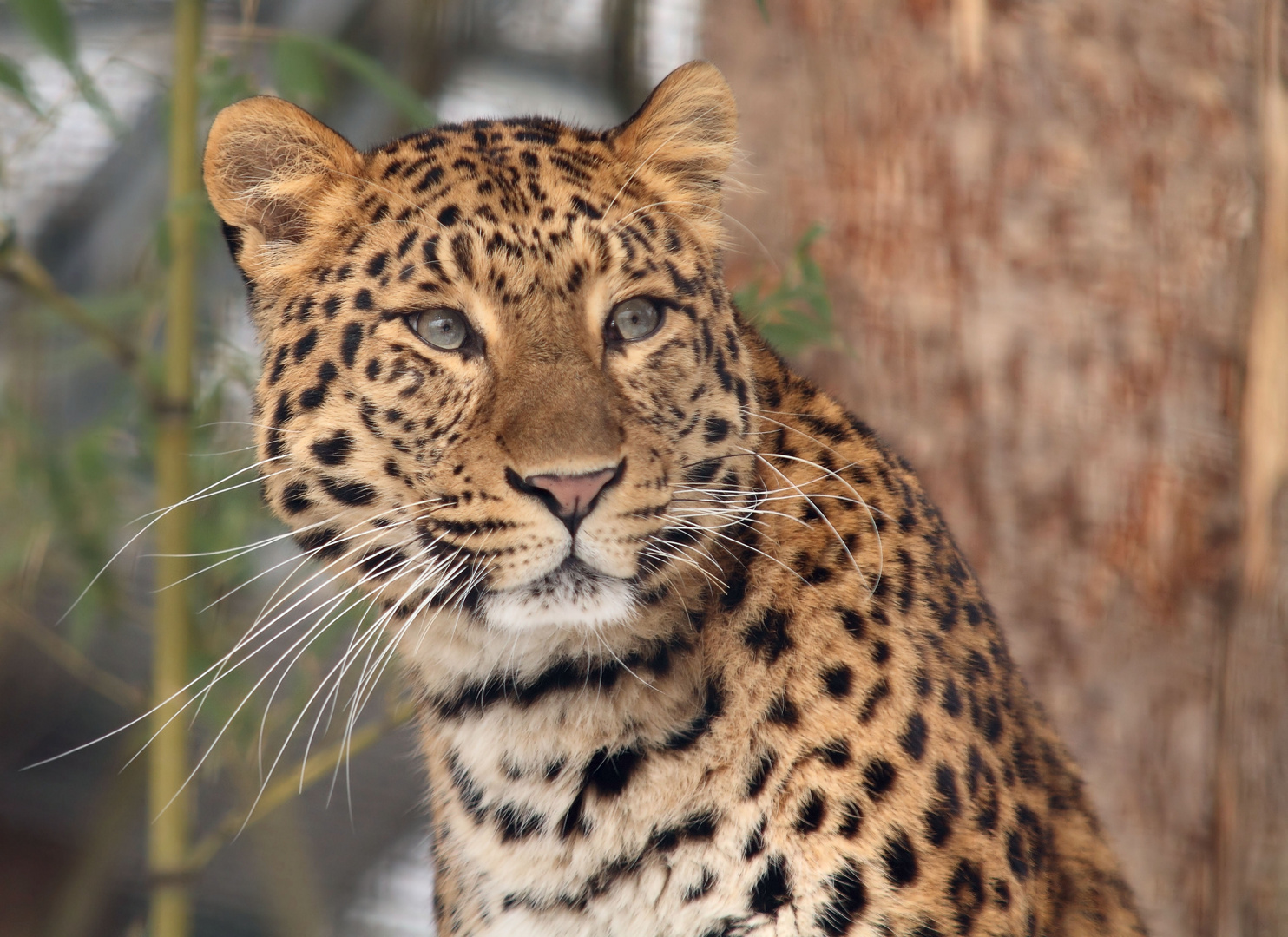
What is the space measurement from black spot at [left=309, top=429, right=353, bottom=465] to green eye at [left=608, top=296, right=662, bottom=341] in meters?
0.55

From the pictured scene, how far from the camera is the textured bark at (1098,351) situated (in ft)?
13.5

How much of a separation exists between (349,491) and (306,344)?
31 cm

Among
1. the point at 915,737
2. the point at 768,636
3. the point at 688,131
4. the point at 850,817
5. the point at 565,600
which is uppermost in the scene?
the point at 688,131

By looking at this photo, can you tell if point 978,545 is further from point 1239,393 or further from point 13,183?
point 13,183

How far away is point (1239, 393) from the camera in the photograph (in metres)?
4.18

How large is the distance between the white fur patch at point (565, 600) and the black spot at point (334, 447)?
40 cm

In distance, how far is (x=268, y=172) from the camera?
2.65 metres

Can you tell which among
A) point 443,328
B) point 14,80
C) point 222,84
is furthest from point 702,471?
point 14,80

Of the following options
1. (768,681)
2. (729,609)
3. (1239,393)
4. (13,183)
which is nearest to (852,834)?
(768,681)

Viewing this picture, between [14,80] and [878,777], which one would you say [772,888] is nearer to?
[878,777]

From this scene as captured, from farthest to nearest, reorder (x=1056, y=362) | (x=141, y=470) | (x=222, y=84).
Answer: (x=1056, y=362) → (x=141, y=470) → (x=222, y=84)

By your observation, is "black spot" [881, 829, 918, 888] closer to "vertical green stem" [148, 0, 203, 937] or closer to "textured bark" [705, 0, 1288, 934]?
"vertical green stem" [148, 0, 203, 937]

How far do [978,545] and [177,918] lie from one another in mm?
2624

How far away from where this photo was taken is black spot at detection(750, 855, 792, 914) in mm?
2279
